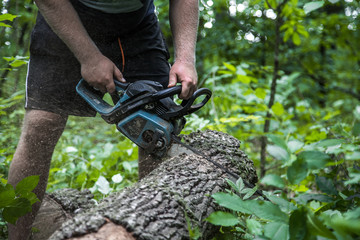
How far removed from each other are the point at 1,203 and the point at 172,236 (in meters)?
0.71

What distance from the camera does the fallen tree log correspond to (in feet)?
3.53

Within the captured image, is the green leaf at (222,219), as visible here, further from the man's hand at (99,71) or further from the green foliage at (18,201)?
the man's hand at (99,71)

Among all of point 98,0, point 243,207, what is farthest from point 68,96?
point 243,207

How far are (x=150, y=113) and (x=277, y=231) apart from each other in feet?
3.70

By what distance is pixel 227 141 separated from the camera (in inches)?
77.0

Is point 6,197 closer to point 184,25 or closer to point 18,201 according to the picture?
point 18,201

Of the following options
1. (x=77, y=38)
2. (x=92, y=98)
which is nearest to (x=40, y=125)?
(x=92, y=98)

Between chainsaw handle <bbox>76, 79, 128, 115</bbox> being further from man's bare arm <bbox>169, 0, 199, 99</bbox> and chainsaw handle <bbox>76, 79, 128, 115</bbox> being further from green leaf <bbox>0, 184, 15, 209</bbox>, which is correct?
green leaf <bbox>0, 184, 15, 209</bbox>

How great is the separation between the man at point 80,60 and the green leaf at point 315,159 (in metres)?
1.08

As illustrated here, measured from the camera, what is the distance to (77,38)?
1.74m

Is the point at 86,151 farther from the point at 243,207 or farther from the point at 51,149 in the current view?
the point at 243,207

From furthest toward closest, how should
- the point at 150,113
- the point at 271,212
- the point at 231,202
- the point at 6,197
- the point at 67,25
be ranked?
the point at 150,113 → the point at 67,25 → the point at 6,197 → the point at 231,202 → the point at 271,212

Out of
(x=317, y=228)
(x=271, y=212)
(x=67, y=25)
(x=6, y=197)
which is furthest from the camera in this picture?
(x=67, y=25)

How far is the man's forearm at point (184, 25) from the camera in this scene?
2092mm
